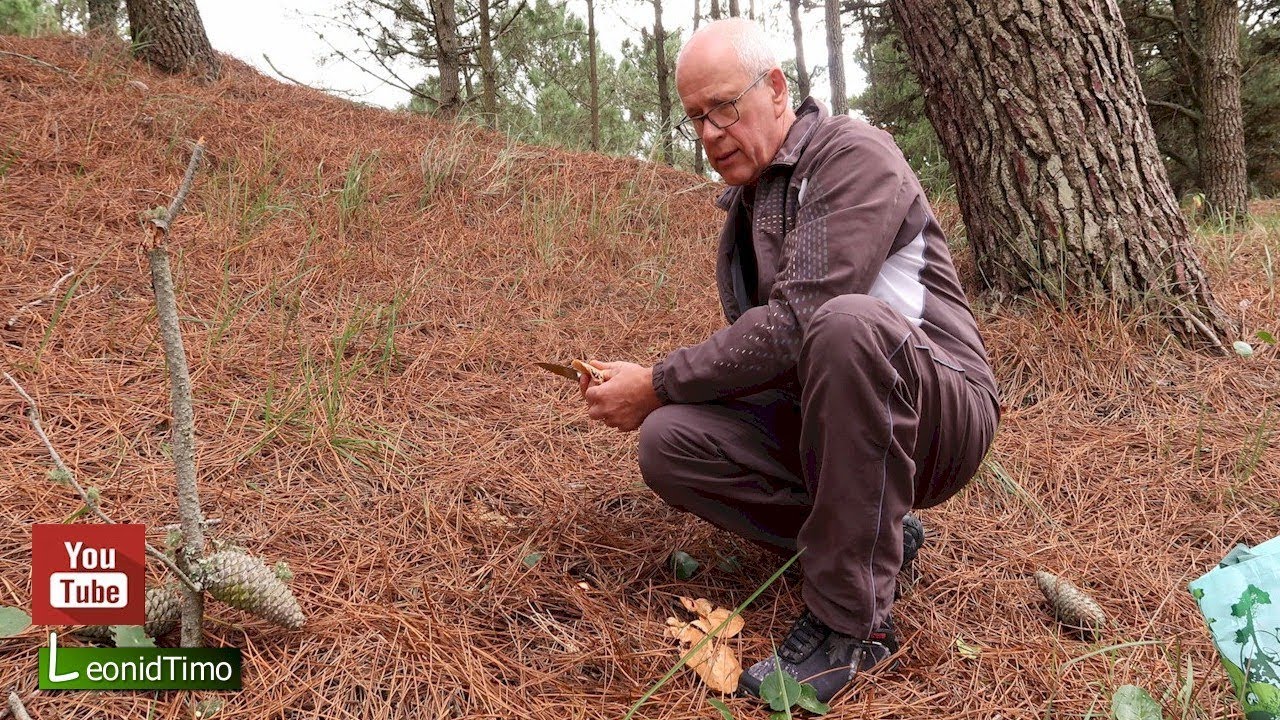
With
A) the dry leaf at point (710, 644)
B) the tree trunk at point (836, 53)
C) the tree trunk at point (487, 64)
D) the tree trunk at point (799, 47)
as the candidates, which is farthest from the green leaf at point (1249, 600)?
the tree trunk at point (799, 47)

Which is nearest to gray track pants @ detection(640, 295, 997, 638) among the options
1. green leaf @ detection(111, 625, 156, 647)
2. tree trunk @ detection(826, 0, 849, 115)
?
green leaf @ detection(111, 625, 156, 647)

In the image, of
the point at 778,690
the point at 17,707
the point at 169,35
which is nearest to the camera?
the point at 17,707

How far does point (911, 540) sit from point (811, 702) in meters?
0.55

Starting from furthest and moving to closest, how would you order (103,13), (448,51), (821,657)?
(448,51) < (103,13) < (821,657)

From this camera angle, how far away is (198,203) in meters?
3.05

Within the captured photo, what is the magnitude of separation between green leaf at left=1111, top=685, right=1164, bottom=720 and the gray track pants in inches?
15.4

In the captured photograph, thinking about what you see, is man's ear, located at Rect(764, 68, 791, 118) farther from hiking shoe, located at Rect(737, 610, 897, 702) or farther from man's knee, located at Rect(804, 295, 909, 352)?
hiking shoe, located at Rect(737, 610, 897, 702)

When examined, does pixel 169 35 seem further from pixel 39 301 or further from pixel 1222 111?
pixel 1222 111

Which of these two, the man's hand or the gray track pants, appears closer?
the gray track pants

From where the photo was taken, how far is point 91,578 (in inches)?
50.3

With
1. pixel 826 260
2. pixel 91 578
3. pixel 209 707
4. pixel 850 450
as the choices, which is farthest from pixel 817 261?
pixel 91 578

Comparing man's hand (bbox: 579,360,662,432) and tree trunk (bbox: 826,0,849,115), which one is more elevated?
tree trunk (bbox: 826,0,849,115)

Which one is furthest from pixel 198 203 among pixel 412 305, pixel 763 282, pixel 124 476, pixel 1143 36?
pixel 1143 36

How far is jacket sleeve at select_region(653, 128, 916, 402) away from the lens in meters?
1.44
